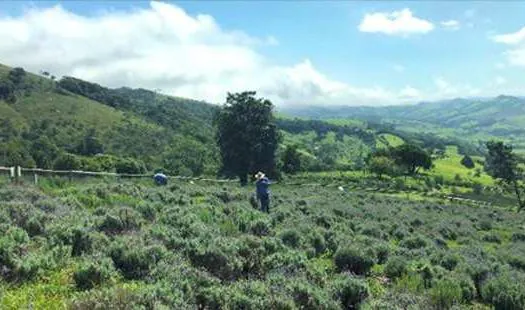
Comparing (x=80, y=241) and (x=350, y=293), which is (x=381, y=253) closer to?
(x=350, y=293)

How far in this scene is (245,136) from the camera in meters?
64.8

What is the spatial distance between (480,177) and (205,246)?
154 metres

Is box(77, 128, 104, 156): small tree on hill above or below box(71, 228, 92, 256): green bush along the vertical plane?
below

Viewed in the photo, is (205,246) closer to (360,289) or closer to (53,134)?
(360,289)

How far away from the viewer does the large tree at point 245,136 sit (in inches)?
2562

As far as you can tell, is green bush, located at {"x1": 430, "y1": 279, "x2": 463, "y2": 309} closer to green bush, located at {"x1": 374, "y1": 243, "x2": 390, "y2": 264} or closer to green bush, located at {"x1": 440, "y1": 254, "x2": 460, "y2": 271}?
green bush, located at {"x1": 374, "y1": 243, "x2": 390, "y2": 264}

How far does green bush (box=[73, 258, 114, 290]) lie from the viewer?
9085 millimetres

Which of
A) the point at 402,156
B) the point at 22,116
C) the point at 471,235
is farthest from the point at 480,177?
the point at 471,235

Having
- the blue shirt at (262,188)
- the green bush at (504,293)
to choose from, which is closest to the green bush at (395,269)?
the green bush at (504,293)

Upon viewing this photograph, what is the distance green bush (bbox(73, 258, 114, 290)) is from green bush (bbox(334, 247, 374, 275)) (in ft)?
20.1

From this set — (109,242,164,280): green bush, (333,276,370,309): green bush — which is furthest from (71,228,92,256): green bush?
(333,276,370,309): green bush

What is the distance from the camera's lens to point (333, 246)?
1552 centimetres

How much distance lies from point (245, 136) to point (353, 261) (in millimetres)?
51673

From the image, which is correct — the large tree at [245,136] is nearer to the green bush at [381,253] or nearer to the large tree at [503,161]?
the large tree at [503,161]
